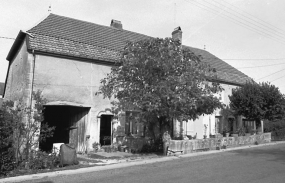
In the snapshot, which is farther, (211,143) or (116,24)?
(116,24)

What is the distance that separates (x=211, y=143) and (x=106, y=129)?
6.66 m

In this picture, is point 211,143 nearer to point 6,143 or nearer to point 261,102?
point 261,102

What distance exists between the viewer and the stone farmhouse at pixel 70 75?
503 inches

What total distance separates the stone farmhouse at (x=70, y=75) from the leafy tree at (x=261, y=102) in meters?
9.26

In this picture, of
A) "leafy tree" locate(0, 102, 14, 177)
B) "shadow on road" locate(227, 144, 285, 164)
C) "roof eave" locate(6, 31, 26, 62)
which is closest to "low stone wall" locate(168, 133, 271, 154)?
"shadow on road" locate(227, 144, 285, 164)

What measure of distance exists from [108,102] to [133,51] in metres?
3.85

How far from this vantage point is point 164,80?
1211 cm

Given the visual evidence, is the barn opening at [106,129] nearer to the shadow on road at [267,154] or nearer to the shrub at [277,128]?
the shadow on road at [267,154]

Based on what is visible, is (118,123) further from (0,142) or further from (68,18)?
(68,18)

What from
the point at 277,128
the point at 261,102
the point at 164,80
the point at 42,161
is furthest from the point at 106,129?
the point at 277,128

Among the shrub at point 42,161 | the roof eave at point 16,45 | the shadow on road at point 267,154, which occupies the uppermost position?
the roof eave at point 16,45

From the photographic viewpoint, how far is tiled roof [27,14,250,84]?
13320 mm

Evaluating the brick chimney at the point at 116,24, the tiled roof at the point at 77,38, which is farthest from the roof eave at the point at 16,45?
the brick chimney at the point at 116,24

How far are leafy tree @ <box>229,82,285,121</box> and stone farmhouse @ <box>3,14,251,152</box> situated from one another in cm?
926
